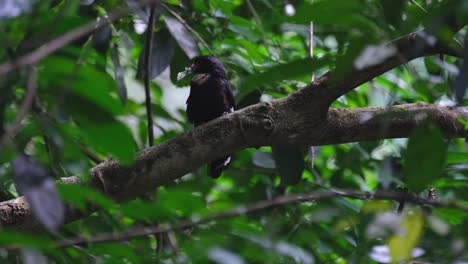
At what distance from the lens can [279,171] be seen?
287 cm

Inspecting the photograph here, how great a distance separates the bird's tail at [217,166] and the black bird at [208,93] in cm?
41

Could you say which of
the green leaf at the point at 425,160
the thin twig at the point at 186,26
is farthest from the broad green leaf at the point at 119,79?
the green leaf at the point at 425,160

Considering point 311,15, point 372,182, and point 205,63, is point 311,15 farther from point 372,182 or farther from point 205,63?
point 372,182

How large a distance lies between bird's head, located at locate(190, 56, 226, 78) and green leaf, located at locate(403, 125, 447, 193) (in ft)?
7.59

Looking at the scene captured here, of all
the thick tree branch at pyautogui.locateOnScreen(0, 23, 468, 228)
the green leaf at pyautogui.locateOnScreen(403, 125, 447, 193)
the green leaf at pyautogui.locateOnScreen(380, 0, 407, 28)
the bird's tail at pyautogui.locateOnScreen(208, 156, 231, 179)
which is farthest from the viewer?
the bird's tail at pyautogui.locateOnScreen(208, 156, 231, 179)

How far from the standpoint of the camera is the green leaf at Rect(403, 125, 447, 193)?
4.27 feet

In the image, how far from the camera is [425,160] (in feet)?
4.31

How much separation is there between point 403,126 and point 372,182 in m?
1.95

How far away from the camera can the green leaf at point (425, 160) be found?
4.27ft

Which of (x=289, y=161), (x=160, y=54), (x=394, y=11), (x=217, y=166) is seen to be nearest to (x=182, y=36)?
(x=160, y=54)

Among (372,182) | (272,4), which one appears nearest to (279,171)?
(272,4)

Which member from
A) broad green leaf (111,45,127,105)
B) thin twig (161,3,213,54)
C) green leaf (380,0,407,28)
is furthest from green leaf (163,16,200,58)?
green leaf (380,0,407,28)

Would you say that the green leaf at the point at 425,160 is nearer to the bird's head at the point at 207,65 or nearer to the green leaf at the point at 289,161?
the green leaf at the point at 289,161

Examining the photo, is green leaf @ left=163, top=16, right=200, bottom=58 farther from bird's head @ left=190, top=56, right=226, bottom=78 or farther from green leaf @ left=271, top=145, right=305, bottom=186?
green leaf @ left=271, top=145, right=305, bottom=186
